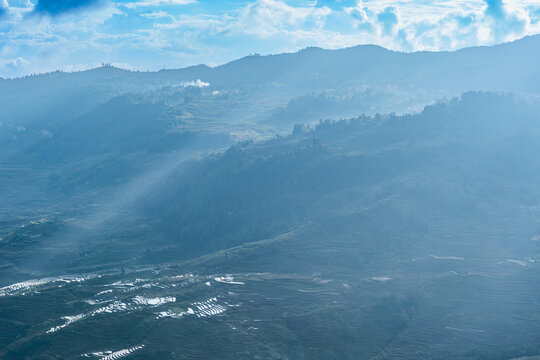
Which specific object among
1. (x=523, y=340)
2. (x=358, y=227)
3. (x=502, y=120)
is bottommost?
(x=523, y=340)

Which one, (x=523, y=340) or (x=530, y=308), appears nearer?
(x=523, y=340)

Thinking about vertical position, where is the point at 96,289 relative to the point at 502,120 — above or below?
below

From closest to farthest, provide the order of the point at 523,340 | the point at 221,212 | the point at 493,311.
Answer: the point at 523,340, the point at 493,311, the point at 221,212

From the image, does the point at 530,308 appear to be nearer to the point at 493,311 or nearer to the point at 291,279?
the point at 493,311

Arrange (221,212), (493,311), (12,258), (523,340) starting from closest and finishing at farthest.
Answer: (523,340), (493,311), (12,258), (221,212)

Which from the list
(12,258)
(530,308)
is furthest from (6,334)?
(530,308)

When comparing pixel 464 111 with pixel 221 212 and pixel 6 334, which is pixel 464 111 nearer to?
pixel 221 212

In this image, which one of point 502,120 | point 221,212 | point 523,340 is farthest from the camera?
point 502,120

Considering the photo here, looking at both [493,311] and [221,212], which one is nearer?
[493,311]

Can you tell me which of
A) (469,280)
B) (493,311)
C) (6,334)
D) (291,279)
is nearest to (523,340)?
(493,311)
